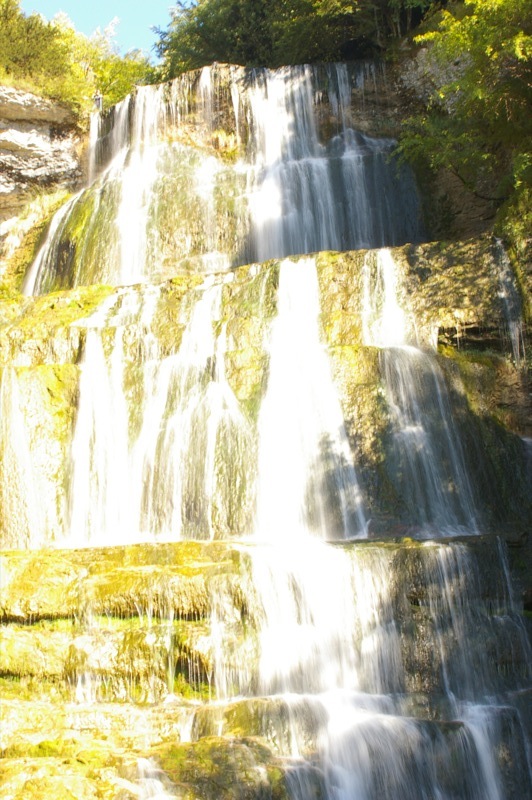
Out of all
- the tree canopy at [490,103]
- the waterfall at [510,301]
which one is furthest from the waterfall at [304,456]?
the tree canopy at [490,103]

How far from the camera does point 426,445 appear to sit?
441 inches

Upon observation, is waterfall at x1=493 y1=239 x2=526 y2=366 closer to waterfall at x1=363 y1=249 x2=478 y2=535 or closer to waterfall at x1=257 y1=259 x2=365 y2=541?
waterfall at x1=363 y1=249 x2=478 y2=535

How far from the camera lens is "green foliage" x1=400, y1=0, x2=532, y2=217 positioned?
1346cm

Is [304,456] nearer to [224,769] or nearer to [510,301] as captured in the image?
[510,301]

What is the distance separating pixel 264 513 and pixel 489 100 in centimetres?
870

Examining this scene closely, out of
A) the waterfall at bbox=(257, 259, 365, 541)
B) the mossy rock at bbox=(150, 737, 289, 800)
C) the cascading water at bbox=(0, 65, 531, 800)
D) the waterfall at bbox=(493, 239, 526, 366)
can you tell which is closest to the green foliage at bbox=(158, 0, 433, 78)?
the cascading water at bbox=(0, 65, 531, 800)

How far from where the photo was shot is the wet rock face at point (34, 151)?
71.2ft

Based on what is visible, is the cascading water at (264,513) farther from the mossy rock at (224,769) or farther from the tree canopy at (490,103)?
the tree canopy at (490,103)

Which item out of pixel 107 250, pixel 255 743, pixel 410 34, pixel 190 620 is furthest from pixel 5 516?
pixel 410 34

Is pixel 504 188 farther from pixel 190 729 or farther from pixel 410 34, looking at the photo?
pixel 190 729

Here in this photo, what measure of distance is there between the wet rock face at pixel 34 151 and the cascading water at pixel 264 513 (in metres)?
3.06

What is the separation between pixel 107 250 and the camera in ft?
60.0

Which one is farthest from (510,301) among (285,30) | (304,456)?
(285,30)

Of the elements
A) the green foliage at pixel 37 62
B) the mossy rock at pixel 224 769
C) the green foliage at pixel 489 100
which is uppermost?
the green foliage at pixel 37 62
